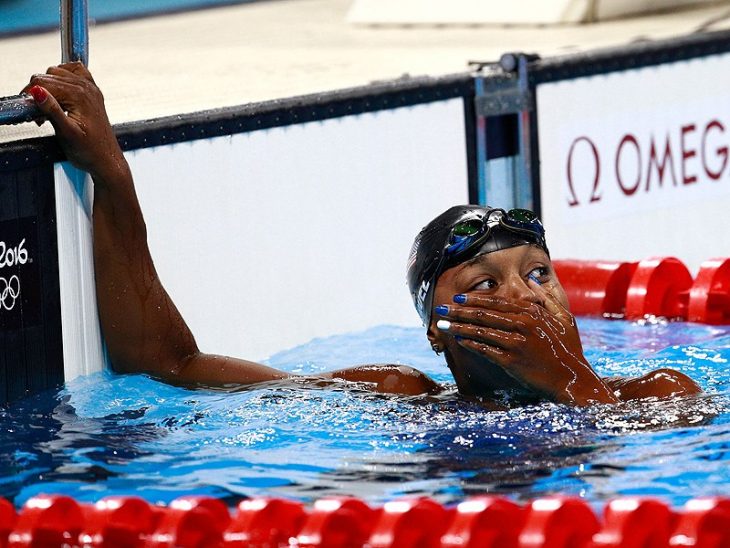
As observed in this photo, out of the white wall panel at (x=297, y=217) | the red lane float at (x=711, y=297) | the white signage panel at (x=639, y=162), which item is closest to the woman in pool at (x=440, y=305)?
the white wall panel at (x=297, y=217)

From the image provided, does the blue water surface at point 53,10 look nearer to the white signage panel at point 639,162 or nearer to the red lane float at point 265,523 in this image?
the white signage panel at point 639,162

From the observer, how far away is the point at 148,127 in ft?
11.9

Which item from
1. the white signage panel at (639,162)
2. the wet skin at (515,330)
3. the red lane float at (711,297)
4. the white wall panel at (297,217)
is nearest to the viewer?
the wet skin at (515,330)

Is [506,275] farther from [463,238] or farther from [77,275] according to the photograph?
[77,275]

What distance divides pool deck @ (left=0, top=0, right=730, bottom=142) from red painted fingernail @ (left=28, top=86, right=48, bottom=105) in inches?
7.3

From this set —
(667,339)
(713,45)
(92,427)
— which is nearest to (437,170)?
(667,339)

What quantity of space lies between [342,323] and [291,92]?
66cm

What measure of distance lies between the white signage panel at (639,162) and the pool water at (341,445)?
153 cm

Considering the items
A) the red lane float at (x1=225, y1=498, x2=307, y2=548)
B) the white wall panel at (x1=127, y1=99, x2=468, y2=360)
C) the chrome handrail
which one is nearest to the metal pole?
the chrome handrail

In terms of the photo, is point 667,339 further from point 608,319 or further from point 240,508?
point 240,508

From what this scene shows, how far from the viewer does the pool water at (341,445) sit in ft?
8.30

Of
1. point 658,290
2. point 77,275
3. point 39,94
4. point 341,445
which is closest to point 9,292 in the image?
point 77,275

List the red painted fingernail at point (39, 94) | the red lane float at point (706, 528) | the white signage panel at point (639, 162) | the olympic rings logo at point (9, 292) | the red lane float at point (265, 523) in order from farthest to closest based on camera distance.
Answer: the white signage panel at point (639, 162)
the olympic rings logo at point (9, 292)
the red painted fingernail at point (39, 94)
the red lane float at point (265, 523)
the red lane float at point (706, 528)

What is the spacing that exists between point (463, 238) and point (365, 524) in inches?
32.6
